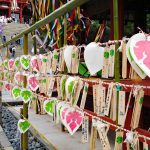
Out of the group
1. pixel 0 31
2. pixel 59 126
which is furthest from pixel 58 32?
pixel 0 31

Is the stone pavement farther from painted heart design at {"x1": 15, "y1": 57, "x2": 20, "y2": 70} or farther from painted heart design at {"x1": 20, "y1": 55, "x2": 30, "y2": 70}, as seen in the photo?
painted heart design at {"x1": 20, "y1": 55, "x2": 30, "y2": 70}

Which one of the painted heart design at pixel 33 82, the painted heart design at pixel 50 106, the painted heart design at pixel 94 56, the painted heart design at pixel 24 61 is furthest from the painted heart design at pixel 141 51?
the painted heart design at pixel 24 61

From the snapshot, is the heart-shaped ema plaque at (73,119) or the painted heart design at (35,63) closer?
the heart-shaped ema plaque at (73,119)

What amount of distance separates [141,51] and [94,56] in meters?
0.72

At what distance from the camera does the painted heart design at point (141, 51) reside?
2.19m

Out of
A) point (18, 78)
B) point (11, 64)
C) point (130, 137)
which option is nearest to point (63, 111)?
point (130, 137)

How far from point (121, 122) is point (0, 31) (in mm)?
36435

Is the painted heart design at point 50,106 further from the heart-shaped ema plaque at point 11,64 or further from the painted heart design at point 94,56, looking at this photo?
the heart-shaped ema plaque at point 11,64

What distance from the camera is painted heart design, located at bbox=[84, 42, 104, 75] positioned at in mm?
2905

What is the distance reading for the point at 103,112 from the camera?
2.94 meters

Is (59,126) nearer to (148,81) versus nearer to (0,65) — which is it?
(0,65)

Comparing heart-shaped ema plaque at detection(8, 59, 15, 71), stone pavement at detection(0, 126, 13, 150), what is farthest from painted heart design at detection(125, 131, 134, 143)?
heart-shaped ema plaque at detection(8, 59, 15, 71)

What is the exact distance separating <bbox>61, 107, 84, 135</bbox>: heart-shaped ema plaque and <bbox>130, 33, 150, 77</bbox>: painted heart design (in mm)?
1207

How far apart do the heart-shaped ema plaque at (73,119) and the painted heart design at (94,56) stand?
543 millimetres
